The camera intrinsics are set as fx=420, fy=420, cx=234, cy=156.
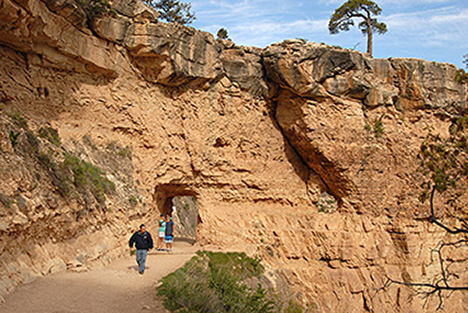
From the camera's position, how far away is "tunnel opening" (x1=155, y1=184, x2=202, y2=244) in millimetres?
19703

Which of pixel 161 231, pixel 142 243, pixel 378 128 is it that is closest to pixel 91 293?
pixel 142 243

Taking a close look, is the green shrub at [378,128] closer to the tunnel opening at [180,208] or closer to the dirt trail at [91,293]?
the tunnel opening at [180,208]

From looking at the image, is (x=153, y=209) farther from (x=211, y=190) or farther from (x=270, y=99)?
(x=270, y=99)

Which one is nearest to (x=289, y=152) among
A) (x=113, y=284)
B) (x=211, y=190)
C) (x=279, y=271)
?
(x=211, y=190)

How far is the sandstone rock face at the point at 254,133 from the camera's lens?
1562 centimetres

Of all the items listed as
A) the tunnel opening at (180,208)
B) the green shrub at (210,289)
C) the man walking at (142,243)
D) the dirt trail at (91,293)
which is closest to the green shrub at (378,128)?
the tunnel opening at (180,208)

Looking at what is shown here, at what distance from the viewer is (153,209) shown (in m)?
18.2

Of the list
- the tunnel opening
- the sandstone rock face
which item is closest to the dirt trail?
the sandstone rock face

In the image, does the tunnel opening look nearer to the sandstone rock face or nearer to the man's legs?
the sandstone rock face

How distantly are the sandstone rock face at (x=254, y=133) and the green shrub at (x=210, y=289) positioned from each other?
8.44 ft

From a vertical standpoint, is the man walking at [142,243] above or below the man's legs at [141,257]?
above

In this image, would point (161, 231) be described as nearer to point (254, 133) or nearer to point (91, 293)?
point (91, 293)

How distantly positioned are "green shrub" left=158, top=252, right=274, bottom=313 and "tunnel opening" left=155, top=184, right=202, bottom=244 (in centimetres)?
465

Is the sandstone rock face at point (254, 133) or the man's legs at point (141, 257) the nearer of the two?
the man's legs at point (141, 257)
